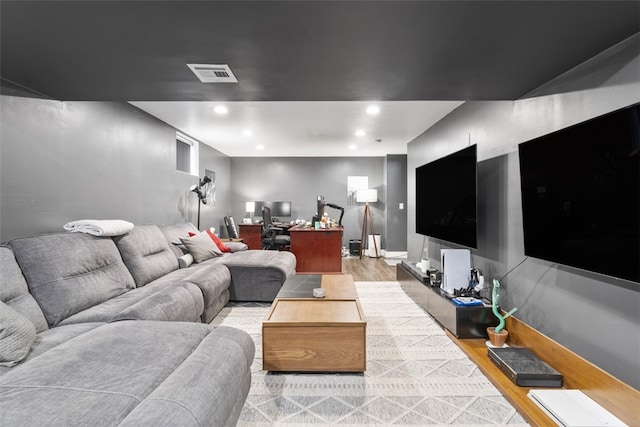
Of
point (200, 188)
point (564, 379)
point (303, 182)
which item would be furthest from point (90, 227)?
point (303, 182)

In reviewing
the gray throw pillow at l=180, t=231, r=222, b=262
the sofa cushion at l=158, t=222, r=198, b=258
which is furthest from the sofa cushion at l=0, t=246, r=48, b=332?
the gray throw pillow at l=180, t=231, r=222, b=262

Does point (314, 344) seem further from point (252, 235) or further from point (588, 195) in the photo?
point (252, 235)

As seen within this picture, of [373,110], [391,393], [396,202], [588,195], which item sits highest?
[373,110]

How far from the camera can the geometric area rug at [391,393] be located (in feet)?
5.07

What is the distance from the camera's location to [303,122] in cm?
410

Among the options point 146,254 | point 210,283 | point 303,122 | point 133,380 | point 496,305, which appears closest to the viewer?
point 133,380

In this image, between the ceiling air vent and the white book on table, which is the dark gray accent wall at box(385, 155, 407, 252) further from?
the ceiling air vent

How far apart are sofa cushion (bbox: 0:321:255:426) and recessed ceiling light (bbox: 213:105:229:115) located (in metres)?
2.73

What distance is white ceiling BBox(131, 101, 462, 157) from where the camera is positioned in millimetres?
3375

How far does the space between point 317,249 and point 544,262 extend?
3282 mm

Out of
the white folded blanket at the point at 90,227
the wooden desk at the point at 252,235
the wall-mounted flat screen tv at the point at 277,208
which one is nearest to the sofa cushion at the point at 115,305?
the white folded blanket at the point at 90,227

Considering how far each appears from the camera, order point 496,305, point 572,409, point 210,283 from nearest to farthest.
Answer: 1. point 572,409
2. point 496,305
3. point 210,283

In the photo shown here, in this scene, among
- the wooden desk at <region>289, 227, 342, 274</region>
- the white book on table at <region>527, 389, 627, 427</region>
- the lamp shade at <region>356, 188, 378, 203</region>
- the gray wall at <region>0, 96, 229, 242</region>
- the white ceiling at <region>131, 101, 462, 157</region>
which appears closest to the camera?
the white book on table at <region>527, 389, 627, 427</region>

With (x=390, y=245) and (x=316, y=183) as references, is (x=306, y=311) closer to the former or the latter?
(x=390, y=245)
